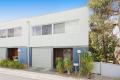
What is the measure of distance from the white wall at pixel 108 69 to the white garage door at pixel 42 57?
7025mm

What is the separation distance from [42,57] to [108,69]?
9789mm

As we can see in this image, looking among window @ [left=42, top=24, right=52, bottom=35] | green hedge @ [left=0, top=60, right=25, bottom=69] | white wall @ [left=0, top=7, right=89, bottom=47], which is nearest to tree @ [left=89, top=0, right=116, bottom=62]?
white wall @ [left=0, top=7, right=89, bottom=47]

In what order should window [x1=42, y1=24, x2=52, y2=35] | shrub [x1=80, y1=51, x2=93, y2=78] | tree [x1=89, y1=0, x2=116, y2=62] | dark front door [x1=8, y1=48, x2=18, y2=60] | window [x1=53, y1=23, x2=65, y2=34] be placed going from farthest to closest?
dark front door [x1=8, y1=48, x2=18, y2=60]
window [x1=42, y1=24, x2=52, y2=35]
window [x1=53, y1=23, x2=65, y2=34]
tree [x1=89, y1=0, x2=116, y2=62]
shrub [x1=80, y1=51, x2=93, y2=78]

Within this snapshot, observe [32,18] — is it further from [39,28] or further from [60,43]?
[60,43]

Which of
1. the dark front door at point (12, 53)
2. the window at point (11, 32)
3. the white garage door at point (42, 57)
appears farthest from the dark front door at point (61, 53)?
the dark front door at point (12, 53)

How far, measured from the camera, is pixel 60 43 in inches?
1046

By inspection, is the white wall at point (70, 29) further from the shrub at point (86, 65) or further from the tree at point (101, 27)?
the shrub at point (86, 65)

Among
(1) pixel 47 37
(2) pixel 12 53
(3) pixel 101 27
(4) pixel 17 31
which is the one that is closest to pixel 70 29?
(3) pixel 101 27

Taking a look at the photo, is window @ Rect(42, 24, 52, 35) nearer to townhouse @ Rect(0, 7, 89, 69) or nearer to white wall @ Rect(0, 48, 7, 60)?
townhouse @ Rect(0, 7, 89, 69)

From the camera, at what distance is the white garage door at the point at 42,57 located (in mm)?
27891

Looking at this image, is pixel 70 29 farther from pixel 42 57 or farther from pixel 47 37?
pixel 42 57

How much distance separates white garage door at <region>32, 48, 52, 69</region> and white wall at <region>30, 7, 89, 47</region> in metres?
0.70

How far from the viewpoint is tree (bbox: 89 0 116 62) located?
2400 centimetres

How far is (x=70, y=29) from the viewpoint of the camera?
25.3 metres
